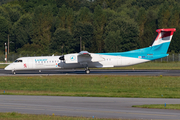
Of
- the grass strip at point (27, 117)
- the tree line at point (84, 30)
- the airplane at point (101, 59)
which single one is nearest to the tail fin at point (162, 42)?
the airplane at point (101, 59)

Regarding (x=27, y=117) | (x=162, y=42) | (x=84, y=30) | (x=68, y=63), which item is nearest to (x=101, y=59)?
(x=68, y=63)

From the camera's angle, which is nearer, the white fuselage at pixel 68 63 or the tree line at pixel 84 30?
the white fuselage at pixel 68 63

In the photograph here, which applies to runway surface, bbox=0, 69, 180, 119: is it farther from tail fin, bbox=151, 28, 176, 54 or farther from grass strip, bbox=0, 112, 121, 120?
tail fin, bbox=151, 28, 176, 54

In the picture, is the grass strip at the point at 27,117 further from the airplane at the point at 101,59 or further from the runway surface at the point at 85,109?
the airplane at the point at 101,59

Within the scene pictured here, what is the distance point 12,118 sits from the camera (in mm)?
13508

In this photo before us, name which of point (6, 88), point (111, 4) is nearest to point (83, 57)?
point (6, 88)

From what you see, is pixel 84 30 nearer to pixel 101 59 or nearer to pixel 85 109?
pixel 101 59

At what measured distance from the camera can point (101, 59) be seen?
38438 mm

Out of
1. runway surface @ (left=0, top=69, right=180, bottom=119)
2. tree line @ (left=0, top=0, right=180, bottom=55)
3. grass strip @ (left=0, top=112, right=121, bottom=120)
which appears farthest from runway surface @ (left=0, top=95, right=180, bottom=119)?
tree line @ (left=0, top=0, right=180, bottom=55)

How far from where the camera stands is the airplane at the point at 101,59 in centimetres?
3856

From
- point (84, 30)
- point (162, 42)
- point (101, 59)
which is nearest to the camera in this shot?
point (101, 59)

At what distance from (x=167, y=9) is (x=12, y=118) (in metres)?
85.5

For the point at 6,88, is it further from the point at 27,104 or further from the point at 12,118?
the point at 12,118

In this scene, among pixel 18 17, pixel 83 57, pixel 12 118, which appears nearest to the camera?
pixel 12 118
